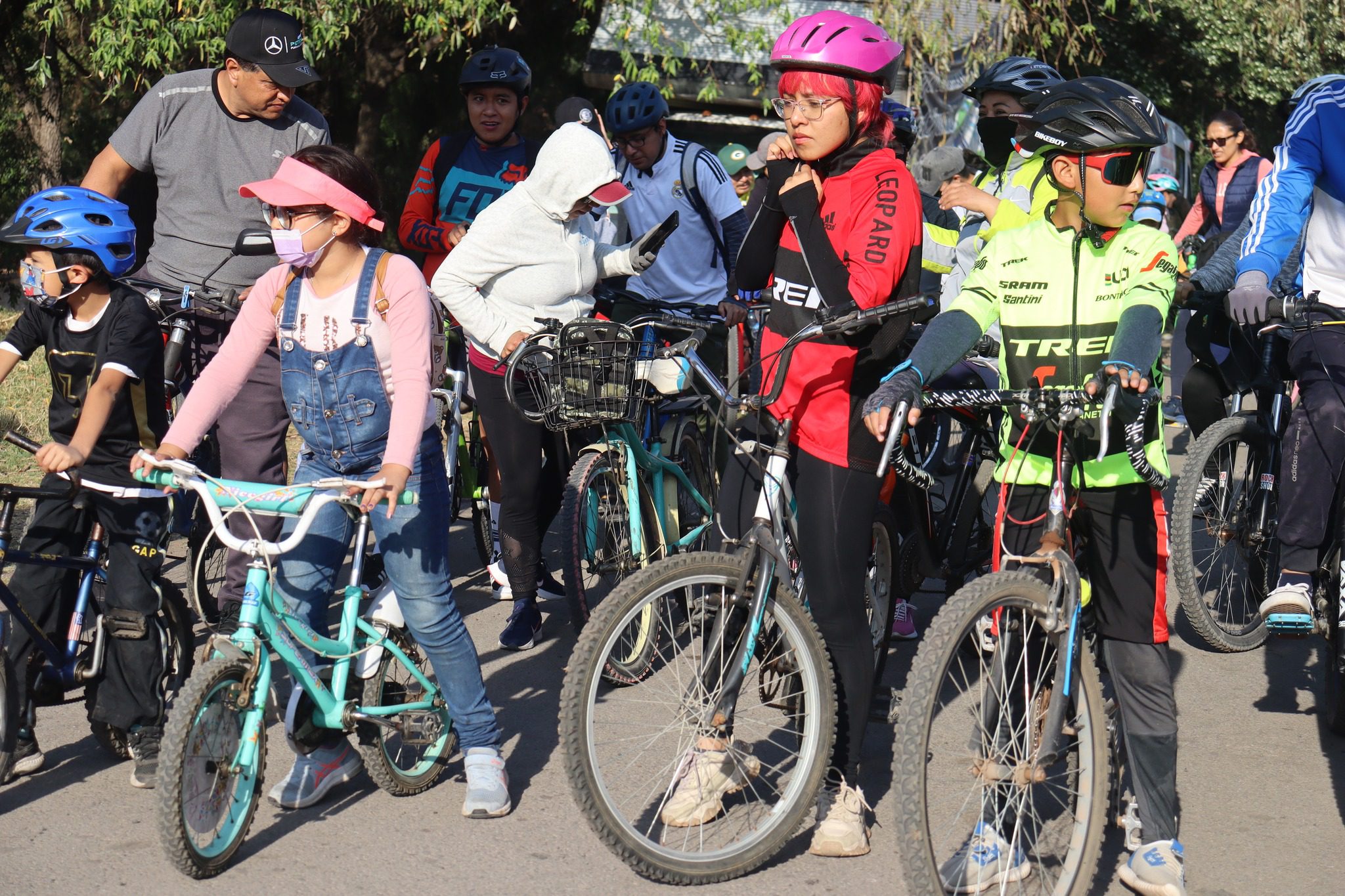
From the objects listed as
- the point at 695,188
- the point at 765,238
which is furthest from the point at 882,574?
the point at 695,188

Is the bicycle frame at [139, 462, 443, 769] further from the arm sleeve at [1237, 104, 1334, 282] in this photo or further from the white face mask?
the arm sleeve at [1237, 104, 1334, 282]

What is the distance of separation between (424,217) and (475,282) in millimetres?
1322

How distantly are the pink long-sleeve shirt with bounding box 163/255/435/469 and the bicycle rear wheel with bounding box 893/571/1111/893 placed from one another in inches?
63.0

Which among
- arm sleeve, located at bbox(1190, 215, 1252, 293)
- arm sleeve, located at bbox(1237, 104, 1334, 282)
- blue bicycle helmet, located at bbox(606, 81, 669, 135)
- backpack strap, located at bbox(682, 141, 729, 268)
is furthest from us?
backpack strap, located at bbox(682, 141, 729, 268)

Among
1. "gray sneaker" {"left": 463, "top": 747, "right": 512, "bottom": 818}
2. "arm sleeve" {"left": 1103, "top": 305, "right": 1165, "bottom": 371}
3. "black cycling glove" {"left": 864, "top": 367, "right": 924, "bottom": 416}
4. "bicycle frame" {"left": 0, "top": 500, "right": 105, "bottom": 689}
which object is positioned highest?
"arm sleeve" {"left": 1103, "top": 305, "right": 1165, "bottom": 371}

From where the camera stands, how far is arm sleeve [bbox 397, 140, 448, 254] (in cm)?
671

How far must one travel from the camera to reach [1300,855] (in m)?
4.20

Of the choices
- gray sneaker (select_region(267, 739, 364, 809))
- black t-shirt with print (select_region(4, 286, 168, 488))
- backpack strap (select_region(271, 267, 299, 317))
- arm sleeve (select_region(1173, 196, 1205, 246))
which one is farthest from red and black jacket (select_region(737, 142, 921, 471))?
arm sleeve (select_region(1173, 196, 1205, 246))

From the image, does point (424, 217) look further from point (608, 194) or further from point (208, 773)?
point (208, 773)

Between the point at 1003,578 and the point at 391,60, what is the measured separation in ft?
38.6

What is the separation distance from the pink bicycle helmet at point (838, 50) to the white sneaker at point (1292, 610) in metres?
2.48

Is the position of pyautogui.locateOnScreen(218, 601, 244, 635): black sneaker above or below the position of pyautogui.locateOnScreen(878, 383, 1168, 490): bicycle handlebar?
below

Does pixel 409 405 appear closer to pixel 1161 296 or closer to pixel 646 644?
pixel 646 644

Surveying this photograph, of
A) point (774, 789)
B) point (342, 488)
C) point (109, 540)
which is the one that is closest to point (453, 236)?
point (109, 540)
